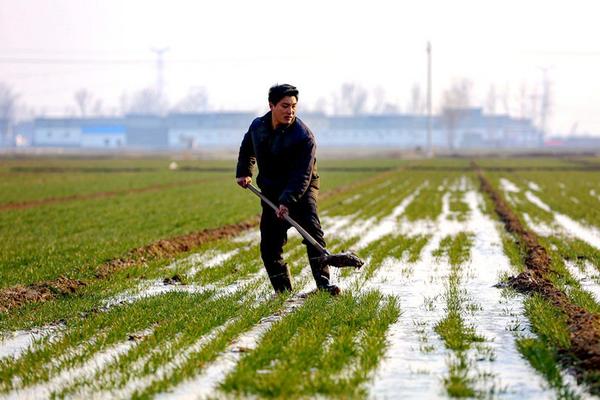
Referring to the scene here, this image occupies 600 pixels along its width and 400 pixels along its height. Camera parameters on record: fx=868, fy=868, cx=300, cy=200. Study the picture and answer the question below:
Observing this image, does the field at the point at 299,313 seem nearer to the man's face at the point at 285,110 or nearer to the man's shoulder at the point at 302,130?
the man's shoulder at the point at 302,130

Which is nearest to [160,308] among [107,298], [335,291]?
[107,298]

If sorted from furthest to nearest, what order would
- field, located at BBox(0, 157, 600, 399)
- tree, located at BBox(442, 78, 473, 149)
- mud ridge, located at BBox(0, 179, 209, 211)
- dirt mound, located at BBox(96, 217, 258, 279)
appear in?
1. tree, located at BBox(442, 78, 473, 149)
2. mud ridge, located at BBox(0, 179, 209, 211)
3. dirt mound, located at BBox(96, 217, 258, 279)
4. field, located at BBox(0, 157, 600, 399)

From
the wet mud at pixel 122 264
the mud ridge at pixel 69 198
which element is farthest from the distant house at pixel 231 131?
the wet mud at pixel 122 264

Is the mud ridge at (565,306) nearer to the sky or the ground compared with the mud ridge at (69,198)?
nearer to the sky

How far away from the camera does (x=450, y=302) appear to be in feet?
29.7

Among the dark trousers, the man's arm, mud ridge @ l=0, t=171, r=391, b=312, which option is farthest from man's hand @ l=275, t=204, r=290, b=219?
mud ridge @ l=0, t=171, r=391, b=312

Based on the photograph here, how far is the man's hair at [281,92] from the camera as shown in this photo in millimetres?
8992

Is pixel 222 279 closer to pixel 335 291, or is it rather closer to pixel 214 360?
pixel 335 291

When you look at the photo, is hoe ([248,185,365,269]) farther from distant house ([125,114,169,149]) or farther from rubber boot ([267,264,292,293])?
distant house ([125,114,169,149])

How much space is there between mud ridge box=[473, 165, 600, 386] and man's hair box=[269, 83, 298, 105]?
3.36 metres

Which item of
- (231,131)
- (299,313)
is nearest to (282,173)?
(299,313)

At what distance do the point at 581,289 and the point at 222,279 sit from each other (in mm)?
4257

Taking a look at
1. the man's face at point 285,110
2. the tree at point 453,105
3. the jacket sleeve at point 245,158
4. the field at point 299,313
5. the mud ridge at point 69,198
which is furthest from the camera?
the tree at point 453,105

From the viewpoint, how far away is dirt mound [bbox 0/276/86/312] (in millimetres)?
9117
